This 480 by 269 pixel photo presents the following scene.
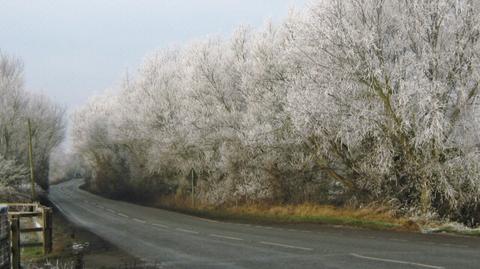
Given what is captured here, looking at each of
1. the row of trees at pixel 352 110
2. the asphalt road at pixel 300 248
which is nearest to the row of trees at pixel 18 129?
the row of trees at pixel 352 110

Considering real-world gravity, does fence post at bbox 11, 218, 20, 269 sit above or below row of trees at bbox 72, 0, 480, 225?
below

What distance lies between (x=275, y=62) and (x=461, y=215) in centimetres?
1296

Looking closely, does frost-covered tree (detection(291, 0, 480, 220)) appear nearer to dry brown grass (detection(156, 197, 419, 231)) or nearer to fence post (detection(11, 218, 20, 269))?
dry brown grass (detection(156, 197, 419, 231))

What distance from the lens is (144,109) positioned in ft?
153

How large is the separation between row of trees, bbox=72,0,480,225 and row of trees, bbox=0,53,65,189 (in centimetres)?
1983

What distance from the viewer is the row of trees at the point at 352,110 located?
19.0 m

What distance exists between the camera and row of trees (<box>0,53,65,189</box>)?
159 ft

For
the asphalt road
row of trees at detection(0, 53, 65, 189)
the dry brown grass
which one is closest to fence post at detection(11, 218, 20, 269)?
the asphalt road

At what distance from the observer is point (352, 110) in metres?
20.6

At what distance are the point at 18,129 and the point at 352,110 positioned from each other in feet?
135

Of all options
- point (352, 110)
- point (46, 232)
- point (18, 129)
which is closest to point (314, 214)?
point (352, 110)

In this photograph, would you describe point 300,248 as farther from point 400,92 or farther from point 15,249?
point 400,92

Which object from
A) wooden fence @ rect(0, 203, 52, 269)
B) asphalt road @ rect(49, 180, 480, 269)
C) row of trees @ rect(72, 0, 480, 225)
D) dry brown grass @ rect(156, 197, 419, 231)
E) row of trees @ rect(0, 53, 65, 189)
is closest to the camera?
wooden fence @ rect(0, 203, 52, 269)

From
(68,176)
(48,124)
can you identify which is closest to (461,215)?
(48,124)
